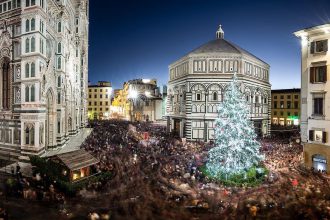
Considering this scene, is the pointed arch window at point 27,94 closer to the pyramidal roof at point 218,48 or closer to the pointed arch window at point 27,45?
the pointed arch window at point 27,45

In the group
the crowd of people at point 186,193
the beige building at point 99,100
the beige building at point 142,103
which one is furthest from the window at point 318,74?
the beige building at point 99,100

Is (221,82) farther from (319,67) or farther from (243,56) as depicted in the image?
(319,67)

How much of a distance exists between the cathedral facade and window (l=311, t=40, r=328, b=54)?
27.0 meters

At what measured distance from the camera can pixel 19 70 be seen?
89.2 ft

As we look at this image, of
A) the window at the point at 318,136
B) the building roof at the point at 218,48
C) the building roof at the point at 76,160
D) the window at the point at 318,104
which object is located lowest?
the building roof at the point at 76,160

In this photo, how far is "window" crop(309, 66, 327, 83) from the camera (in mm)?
24047

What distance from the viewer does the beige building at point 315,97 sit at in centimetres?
2381

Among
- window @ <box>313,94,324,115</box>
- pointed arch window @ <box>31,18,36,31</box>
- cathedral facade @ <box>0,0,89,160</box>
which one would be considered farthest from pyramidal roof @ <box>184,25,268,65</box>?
pointed arch window @ <box>31,18,36,31</box>

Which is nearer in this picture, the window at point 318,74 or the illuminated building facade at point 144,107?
the window at point 318,74

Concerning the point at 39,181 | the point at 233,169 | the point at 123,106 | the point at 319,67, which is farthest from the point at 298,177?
the point at 123,106

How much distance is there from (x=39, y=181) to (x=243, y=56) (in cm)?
Result: 3725

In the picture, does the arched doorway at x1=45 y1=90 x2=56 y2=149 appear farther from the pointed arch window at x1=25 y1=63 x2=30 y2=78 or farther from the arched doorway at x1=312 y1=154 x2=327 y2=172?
the arched doorway at x1=312 y1=154 x2=327 y2=172

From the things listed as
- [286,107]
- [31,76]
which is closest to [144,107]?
[286,107]

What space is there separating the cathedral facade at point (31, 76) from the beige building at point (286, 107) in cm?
6683
